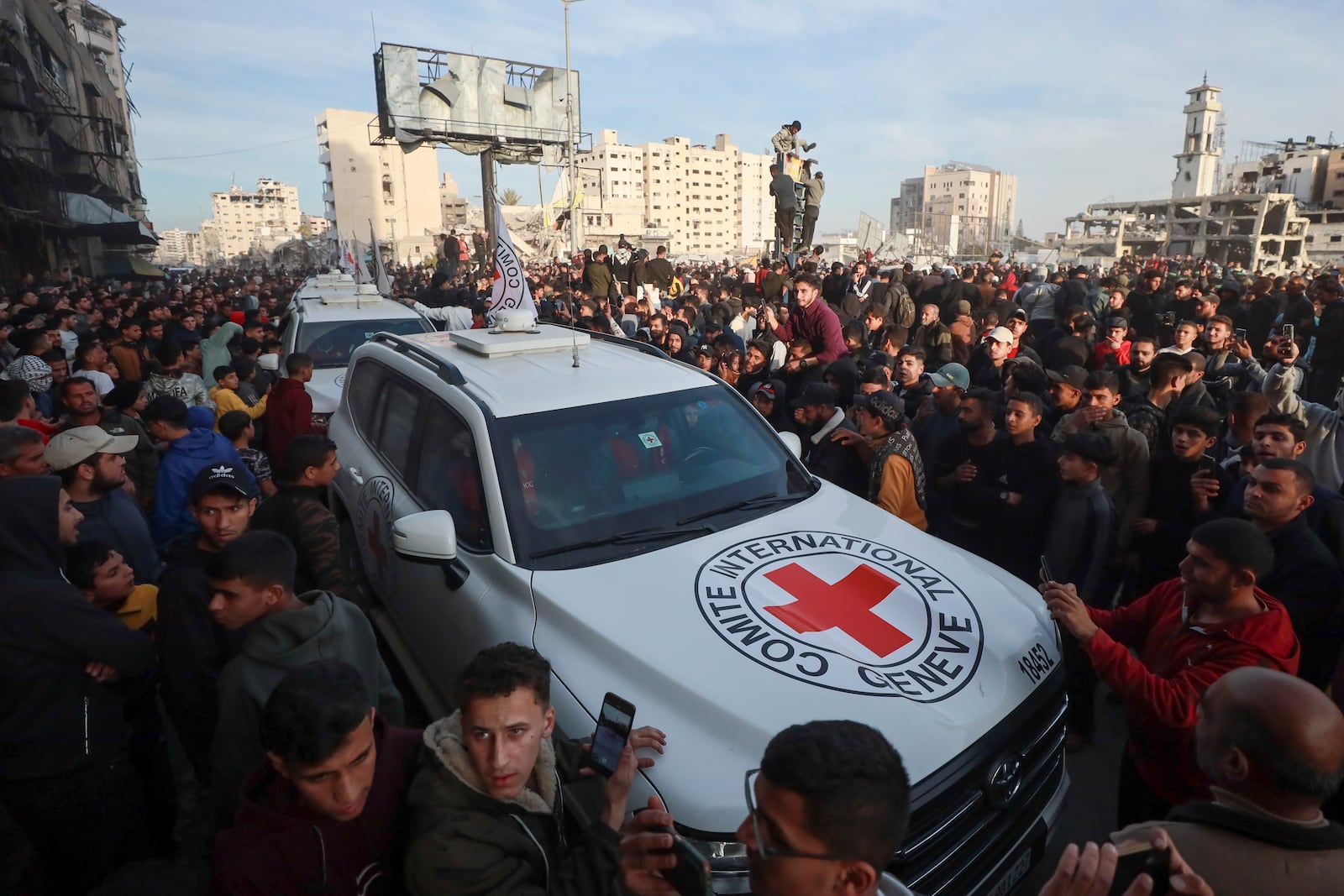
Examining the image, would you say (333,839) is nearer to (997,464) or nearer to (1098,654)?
(1098,654)

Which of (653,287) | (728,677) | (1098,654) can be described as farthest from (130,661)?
(653,287)

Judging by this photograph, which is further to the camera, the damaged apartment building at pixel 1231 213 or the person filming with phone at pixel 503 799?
the damaged apartment building at pixel 1231 213

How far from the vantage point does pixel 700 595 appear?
2.64 meters

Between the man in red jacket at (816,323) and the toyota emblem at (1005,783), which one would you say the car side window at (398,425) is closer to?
the toyota emblem at (1005,783)

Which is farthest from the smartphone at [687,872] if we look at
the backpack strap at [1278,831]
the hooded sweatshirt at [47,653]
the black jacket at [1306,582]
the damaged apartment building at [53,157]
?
the damaged apartment building at [53,157]

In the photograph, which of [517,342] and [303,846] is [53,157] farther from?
[303,846]

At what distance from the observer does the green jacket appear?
1.57 meters

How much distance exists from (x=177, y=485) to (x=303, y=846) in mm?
3189

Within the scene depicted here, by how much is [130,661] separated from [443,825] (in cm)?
150

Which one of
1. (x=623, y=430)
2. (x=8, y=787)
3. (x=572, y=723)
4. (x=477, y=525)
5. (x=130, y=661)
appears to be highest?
(x=623, y=430)

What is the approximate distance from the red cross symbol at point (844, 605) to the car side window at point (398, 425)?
6.89ft

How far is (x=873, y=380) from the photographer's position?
504 centimetres

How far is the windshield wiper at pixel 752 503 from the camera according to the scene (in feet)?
10.3

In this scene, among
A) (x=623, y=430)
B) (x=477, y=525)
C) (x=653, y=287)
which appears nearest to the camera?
→ (x=477, y=525)
